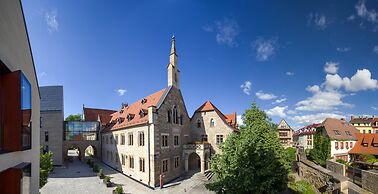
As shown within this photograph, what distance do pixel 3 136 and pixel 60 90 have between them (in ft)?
146

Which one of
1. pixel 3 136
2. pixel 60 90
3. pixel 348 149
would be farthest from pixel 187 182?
pixel 348 149

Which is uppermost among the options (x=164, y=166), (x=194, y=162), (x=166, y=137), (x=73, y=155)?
(x=166, y=137)

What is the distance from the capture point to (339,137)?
45.2m

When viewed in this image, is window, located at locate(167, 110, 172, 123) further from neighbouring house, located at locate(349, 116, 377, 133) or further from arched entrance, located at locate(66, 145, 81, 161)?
neighbouring house, located at locate(349, 116, 377, 133)

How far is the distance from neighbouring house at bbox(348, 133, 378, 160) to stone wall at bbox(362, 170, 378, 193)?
64.3 ft

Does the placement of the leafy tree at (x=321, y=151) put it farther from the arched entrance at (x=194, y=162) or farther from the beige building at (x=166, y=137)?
the arched entrance at (x=194, y=162)

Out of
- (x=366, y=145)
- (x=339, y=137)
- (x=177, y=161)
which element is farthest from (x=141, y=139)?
(x=366, y=145)

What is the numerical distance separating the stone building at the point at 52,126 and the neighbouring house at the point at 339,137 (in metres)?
48.3

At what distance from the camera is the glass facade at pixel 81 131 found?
4666cm

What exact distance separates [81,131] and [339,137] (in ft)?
163

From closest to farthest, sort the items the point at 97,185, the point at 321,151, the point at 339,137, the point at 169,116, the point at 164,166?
1. the point at 97,185
2. the point at 164,166
3. the point at 169,116
4. the point at 321,151
5. the point at 339,137

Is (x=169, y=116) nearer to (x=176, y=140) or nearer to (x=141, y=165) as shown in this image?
(x=176, y=140)

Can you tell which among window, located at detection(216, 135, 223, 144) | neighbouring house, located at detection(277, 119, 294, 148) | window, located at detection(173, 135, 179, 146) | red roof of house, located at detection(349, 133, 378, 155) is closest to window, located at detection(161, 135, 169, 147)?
window, located at detection(173, 135, 179, 146)

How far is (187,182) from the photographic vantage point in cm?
2789
